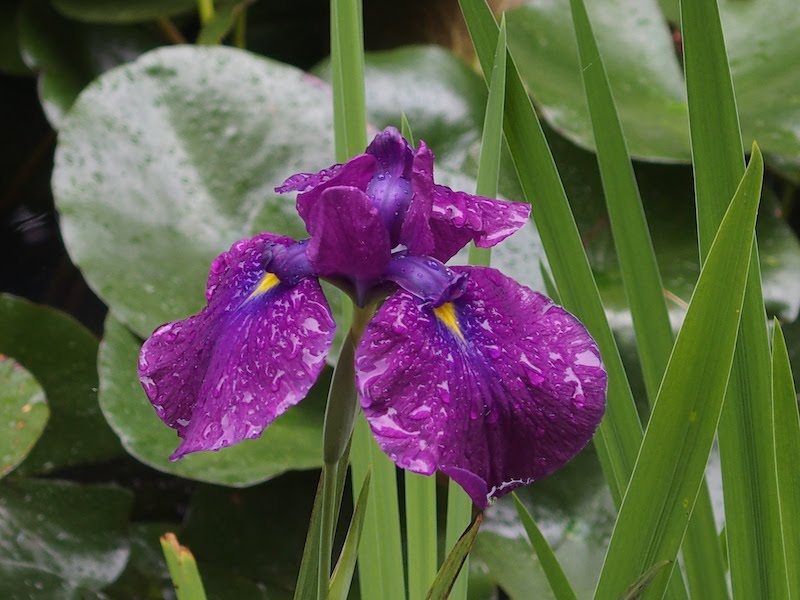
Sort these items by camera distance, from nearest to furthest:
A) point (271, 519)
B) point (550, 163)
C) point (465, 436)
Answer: point (465, 436) → point (550, 163) → point (271, 519)

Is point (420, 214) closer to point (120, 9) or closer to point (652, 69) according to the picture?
point (652, 69)

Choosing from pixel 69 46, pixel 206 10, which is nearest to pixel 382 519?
pixel 206 10

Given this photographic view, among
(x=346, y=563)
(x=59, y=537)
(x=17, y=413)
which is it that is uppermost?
(x=346, y=563)

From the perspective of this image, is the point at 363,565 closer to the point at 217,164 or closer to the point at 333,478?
the point at 333,478

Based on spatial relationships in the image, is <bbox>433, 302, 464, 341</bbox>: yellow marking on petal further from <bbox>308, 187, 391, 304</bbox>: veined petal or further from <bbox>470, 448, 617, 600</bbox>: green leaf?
<bbox>470, 448, 617, 600</bbox>: green leaf

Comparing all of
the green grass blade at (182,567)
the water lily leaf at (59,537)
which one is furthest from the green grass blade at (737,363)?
the water lily leaf at (59,537)

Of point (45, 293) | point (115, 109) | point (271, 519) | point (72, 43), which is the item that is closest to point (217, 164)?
point (115, 109)

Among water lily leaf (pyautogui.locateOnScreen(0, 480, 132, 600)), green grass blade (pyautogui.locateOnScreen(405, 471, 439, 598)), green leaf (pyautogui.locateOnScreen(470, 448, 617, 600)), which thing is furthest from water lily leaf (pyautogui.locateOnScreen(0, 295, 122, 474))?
green grass blade (pyautogui.locateOnScreen(405, 471, 439, 598))
